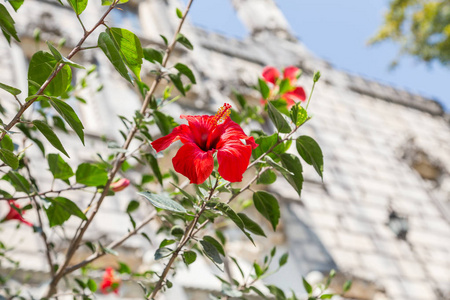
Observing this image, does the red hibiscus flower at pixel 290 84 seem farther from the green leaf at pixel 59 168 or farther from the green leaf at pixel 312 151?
the green leaf at pixel 59 168

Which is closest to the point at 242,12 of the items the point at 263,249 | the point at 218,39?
the point at 218,39

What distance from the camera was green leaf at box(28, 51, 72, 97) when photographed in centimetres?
113

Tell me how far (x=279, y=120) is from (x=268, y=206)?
0.26 m

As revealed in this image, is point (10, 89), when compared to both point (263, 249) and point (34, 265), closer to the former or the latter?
point (34, 265)

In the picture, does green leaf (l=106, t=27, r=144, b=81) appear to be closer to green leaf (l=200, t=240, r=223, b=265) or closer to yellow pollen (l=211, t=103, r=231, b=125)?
yellow pollen (l=211, t=103, r=231, b=125)

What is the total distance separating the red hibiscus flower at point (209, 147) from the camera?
1.04 m

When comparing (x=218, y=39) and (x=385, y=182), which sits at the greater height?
(x=218, y=39)

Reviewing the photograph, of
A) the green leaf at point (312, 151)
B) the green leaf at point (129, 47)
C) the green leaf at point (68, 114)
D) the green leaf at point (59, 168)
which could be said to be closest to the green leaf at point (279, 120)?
the green leaf at point (312, 151)

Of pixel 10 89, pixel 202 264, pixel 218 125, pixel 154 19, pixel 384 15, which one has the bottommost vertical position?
pixel 10 89

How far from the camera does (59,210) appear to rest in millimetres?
1446

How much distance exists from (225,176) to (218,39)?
8.21 meters

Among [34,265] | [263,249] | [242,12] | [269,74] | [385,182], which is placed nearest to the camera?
[269,74]

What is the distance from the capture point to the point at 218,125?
1.17 metres

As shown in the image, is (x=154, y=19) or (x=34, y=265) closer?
(x=34, y=265)
